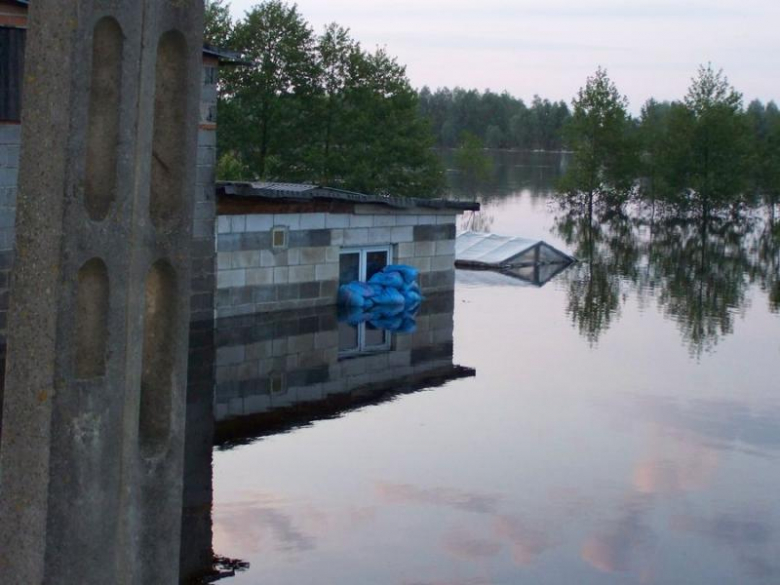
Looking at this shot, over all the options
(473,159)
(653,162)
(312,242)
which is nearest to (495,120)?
(473,159)

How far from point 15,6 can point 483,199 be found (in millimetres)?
58405

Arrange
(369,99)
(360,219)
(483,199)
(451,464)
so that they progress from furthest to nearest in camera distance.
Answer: (483,199) < (369,99) < (360,219) < (451,464)

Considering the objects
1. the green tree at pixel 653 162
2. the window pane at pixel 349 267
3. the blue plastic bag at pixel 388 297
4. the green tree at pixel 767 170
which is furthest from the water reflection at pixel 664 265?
the window pane at pixel 349 267

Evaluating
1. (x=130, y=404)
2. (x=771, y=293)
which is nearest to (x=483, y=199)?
(x=771, y=293)

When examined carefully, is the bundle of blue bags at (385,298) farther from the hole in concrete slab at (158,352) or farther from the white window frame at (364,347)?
the hole in concrete slab at (158,352)

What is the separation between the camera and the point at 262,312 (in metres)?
22.4

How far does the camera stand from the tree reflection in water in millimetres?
25328

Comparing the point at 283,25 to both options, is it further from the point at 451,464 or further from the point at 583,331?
the point at 451,464

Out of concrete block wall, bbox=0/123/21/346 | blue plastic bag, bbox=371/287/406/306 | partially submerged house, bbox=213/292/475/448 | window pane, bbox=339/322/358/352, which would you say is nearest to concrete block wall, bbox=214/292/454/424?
partially submerged house, bbox=213/292/475/448

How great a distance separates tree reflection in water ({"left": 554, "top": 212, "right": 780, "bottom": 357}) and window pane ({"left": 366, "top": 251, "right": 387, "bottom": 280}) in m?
3.99

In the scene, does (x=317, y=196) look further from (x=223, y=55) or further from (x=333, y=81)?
(x=333, y=81)

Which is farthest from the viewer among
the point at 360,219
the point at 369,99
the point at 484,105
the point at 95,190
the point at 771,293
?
the point at 484,105

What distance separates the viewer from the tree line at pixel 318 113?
5306cm

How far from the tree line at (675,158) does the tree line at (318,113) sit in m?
13.2
